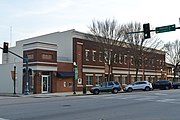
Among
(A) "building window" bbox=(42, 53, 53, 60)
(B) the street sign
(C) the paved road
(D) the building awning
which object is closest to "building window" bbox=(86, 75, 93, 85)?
(D) the building awning

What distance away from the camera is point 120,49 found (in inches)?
1820

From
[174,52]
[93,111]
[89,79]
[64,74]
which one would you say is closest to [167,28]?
[93,111]

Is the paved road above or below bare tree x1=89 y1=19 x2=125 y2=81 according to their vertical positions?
below

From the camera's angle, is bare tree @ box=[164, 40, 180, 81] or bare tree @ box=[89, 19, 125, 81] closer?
bare tree @ box=[89, 19, 125, 81]

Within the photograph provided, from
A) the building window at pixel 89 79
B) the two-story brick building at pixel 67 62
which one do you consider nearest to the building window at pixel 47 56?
the two-story brick building at pixel 67 62

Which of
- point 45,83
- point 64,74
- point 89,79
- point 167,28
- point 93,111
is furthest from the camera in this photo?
point 89,79

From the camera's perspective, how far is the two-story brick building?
128ft

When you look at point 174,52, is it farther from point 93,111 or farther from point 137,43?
point 93,111

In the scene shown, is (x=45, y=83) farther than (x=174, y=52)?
No

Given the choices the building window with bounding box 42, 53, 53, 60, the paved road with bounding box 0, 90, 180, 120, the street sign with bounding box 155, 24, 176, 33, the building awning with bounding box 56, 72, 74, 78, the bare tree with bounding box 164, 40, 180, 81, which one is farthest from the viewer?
the bare tree with bounding box 164, 40, 180, 81

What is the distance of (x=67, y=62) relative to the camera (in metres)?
43.8

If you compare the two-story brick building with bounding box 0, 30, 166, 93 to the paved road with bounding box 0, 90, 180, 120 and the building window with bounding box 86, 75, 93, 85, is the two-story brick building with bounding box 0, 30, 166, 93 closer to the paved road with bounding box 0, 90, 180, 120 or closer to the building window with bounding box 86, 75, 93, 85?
the building window with bounding box 86, 75, 93, 85

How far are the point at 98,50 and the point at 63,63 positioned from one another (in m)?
7.46

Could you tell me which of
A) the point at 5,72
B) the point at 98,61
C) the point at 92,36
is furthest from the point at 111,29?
the point at 5,72
